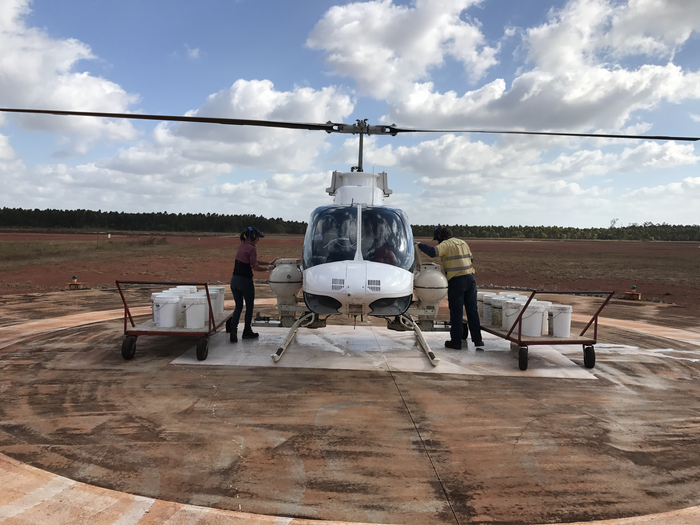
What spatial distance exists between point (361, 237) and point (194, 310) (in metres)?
2.72

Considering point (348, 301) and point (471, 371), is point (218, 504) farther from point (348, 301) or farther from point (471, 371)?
point (471, 371)

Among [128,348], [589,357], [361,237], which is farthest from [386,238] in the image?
[128,348]

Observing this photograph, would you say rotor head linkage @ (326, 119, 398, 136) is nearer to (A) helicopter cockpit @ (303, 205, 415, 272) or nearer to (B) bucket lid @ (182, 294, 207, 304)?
(A) helicopter cockpit @ (303, 205, 415, 272)

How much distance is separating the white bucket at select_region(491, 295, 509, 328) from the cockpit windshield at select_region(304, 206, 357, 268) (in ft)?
9.18

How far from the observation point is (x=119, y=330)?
28.5 ft

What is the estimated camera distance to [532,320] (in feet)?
22.3

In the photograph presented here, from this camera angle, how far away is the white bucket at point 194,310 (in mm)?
6664

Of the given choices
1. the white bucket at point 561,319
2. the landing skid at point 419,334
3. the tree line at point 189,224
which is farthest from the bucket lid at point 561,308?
the tree line at point 189,224

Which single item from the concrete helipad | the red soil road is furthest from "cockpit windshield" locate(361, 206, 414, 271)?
the red soil road

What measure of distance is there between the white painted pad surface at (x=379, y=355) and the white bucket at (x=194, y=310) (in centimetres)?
55

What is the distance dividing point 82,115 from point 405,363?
585cm

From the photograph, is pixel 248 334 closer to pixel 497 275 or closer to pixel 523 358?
pixel 523 358

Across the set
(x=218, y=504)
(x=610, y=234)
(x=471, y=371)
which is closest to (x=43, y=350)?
(x=218, y=504)

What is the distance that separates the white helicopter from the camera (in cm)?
588
